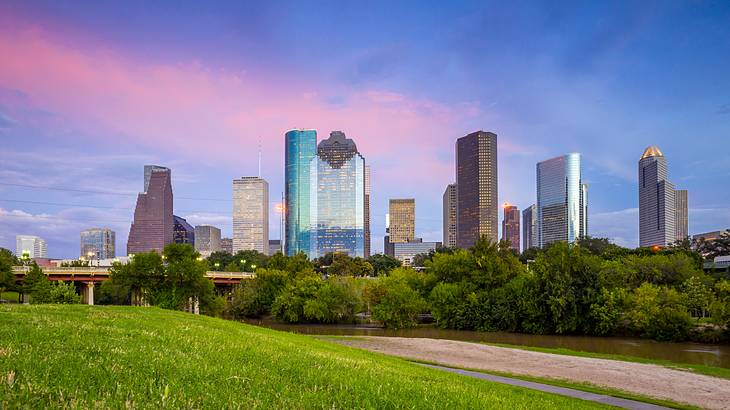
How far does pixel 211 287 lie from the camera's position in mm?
84125

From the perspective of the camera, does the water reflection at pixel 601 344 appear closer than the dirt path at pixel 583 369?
No

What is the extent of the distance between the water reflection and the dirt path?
Result: 38.6 feet

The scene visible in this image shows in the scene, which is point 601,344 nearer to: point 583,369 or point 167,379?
point 583,369

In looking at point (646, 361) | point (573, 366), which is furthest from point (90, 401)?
point (646, 361)

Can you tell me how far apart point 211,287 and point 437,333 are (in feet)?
130

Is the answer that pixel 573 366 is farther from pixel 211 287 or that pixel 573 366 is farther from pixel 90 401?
pixel 211 287

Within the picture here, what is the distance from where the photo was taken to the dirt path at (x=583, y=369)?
30044 millimetres

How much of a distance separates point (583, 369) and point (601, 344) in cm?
2731

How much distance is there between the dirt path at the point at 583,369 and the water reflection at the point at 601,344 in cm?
1177

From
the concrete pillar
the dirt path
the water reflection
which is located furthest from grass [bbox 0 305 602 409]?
the concrete pillar

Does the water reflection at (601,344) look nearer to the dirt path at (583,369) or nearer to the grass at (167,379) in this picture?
the dirt path at (583,369)

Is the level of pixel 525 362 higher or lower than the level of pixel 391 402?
lower

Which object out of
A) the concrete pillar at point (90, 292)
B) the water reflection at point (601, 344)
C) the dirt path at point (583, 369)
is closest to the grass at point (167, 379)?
the dirt path at point (583, 369)

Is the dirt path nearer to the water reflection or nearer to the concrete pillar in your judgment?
the water reflection
